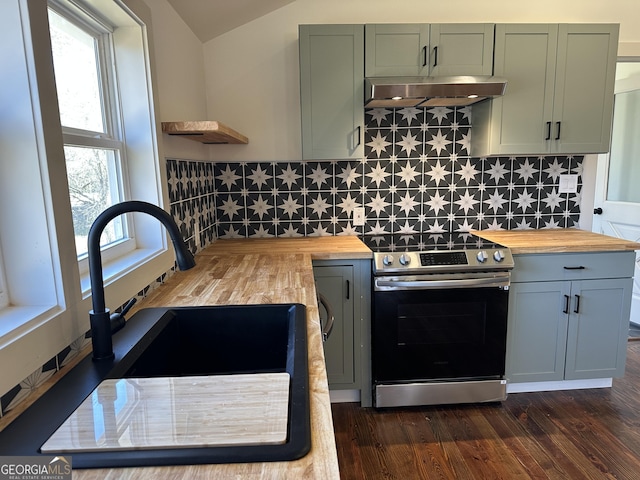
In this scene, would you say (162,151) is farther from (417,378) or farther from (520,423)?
(520,423)

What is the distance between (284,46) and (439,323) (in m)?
1.93

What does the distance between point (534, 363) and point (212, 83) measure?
259 centimetres

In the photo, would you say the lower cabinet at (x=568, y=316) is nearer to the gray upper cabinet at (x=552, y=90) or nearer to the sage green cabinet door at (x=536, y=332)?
the sage green cabinet door at (x=536, y=332)

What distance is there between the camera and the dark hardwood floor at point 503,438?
6.35 ft

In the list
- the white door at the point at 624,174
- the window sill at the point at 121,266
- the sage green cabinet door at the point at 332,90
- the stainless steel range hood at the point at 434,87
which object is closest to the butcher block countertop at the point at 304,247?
the sage green cabinet door at the point at 332,90

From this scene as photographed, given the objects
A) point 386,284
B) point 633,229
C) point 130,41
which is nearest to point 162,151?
point 130,41

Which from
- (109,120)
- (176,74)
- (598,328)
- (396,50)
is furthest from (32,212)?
(598,328)

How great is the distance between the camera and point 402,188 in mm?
2891

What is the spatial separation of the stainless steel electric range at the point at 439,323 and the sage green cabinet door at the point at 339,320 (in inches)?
5.3

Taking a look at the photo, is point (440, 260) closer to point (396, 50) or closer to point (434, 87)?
point (434, 87)

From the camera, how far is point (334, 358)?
2432 mm

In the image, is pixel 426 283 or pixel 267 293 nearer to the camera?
pixel 267 293

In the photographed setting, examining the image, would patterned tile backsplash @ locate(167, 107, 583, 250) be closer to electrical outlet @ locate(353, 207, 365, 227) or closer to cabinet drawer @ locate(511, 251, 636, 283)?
electrical outlet @ locate(353, 207, 365, 227)

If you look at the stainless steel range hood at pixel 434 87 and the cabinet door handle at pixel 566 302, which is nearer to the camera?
the stainless steel range hood at pixel 434 87
